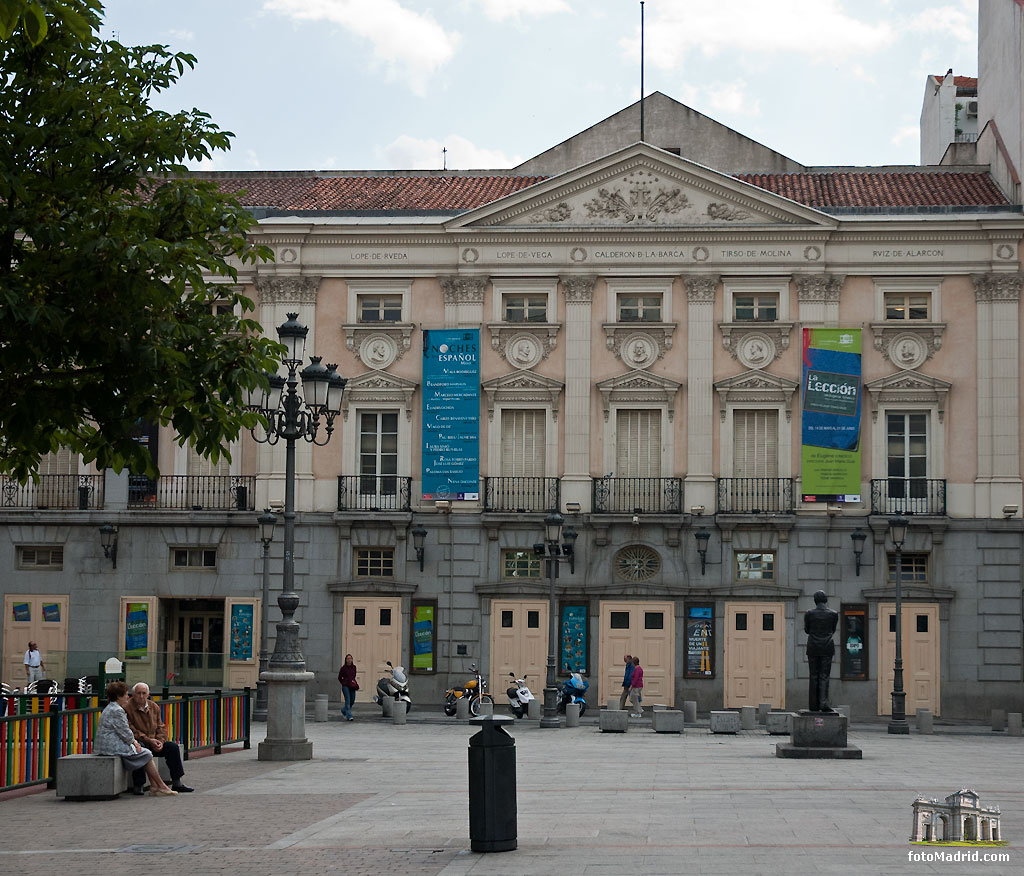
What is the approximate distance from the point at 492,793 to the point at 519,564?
26.7m

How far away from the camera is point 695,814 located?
1594 centimetres

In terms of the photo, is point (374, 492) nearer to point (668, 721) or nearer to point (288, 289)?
point (288, 289)

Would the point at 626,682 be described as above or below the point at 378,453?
below

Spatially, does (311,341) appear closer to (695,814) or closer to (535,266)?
(535,266)

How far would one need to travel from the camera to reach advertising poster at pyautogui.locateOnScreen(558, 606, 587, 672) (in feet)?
129

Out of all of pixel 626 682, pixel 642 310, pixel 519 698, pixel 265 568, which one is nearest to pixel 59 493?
pixel 265 568

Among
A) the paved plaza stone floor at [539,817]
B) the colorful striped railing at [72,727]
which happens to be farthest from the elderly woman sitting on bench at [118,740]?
the colorful striped railing at [72,727]

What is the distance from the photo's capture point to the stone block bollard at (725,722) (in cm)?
3111

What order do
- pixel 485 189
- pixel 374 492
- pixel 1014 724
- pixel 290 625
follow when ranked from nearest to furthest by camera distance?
pixel 290 625 < pixel 1014 724 < pixel 374 492 < pixel 485 189

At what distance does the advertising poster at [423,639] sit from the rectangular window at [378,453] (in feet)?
10.4

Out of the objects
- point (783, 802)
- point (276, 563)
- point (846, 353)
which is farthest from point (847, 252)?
point (783, 802)

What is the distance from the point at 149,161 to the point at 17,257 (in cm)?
161

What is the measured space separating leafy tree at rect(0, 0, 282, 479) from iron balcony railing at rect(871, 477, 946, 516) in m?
25.2

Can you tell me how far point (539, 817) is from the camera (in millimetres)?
15766
